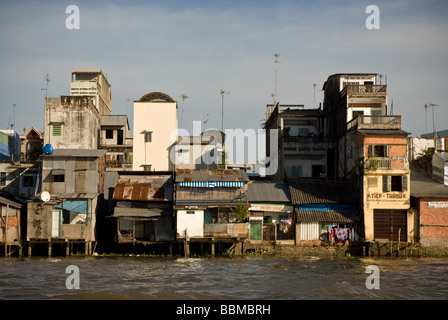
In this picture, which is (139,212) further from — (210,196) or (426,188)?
(426,188)

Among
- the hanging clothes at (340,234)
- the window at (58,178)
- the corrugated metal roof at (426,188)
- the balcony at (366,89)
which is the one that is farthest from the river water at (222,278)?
the balcony at (366,89)

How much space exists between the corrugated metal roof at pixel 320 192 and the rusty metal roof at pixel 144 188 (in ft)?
36.9

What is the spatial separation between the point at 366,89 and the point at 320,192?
39.4ft

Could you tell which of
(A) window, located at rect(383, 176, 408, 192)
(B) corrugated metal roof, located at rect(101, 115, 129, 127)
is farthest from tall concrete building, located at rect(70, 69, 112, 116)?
(A) window, located at rect(383, 176, 408, 192)

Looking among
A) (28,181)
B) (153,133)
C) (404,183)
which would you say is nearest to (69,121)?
(28,181)

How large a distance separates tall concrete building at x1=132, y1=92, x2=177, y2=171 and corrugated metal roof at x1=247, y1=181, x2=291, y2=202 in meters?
14.2

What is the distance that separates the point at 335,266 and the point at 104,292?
58.2 feet

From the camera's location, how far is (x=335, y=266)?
121 ft

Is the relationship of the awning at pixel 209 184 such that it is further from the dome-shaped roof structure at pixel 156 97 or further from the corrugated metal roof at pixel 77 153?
the dome-shaped roof structure at pixel 156 97

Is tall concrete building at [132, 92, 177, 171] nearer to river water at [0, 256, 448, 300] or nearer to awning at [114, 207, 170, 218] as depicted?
awning at [114, 207, 170, 218]

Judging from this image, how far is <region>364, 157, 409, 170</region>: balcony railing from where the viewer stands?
42.9m
